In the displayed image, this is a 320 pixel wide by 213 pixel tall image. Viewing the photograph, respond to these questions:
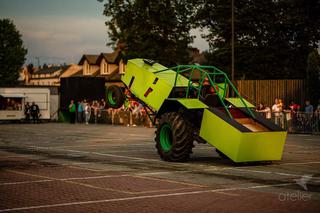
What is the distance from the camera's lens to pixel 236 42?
51.7m

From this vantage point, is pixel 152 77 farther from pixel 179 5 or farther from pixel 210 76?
pixel 179 5

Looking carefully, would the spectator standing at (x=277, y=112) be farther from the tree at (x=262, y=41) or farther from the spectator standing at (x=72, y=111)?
the spectator standing at (x=72, y=111)

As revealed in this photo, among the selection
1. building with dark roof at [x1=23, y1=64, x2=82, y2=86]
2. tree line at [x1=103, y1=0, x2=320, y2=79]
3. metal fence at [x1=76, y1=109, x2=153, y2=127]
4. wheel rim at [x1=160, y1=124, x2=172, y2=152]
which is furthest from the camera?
building with dark roof at [x1=23, y1=64, x2=82, y2=86]

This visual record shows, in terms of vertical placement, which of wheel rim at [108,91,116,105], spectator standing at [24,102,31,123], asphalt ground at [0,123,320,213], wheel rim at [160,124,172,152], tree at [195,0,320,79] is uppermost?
tree at [195,0,320,79]

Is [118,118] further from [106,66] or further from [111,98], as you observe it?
[106,66]

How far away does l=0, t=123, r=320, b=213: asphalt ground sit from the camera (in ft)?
33.1

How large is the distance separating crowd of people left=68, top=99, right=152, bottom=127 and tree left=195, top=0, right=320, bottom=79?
11043 millimetres

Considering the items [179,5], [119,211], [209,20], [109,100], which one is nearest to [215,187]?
[119,211]

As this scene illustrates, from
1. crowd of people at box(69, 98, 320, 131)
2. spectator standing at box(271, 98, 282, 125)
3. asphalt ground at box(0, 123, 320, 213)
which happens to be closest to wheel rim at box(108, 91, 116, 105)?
asphalt ground at box(0, 123, 320, 213)

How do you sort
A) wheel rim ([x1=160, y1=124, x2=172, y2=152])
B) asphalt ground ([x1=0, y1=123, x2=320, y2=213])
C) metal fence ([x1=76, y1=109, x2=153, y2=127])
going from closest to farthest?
asphalt ground ([x1=0, y1=123, x2=320, y2=213]) < wheel rim ([x1=160, y1=124, x2=172, y2=152]) < metal fence ([x1=76, y1=109, x2=153, y2=127])

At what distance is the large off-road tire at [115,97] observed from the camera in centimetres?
1969

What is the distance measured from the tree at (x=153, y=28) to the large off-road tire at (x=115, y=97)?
130 ft

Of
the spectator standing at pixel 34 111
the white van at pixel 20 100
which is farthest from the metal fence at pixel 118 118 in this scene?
the white van at pixel 20 100

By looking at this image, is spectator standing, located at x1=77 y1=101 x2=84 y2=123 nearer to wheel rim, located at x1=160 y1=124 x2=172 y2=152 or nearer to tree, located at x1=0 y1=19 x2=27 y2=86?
wheel rim, located at x1=160 y1=124 x2=172 y2=152
